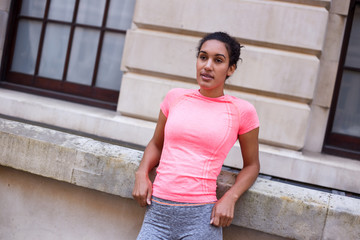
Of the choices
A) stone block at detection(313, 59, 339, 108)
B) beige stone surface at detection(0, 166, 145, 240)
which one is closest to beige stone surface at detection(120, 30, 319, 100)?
stone block at detection(313, 59, 339, 108)

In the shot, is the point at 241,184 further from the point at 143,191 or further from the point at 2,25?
the point at 2,25

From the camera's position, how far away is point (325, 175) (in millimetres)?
3469

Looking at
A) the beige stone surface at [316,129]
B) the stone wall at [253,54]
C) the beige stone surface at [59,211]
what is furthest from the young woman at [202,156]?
the beige stone surface at [316,129]

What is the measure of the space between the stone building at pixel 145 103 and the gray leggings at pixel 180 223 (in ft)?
1.28

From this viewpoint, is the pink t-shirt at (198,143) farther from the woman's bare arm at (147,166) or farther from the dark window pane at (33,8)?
the dark window pane at (33,8)

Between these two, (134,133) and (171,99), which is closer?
(171,99)

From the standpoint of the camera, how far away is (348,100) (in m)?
3.89

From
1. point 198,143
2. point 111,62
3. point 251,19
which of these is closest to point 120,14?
point 111,62

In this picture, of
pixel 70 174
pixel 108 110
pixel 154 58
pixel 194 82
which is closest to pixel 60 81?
pixel 108 110

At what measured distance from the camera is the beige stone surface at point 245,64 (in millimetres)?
3568

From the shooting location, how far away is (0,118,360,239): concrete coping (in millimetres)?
2229

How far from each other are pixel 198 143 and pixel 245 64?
6.05 ft

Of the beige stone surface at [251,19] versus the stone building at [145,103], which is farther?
the beige stone surface at [251,19]

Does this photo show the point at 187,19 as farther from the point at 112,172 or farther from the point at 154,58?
the point at 112,172
